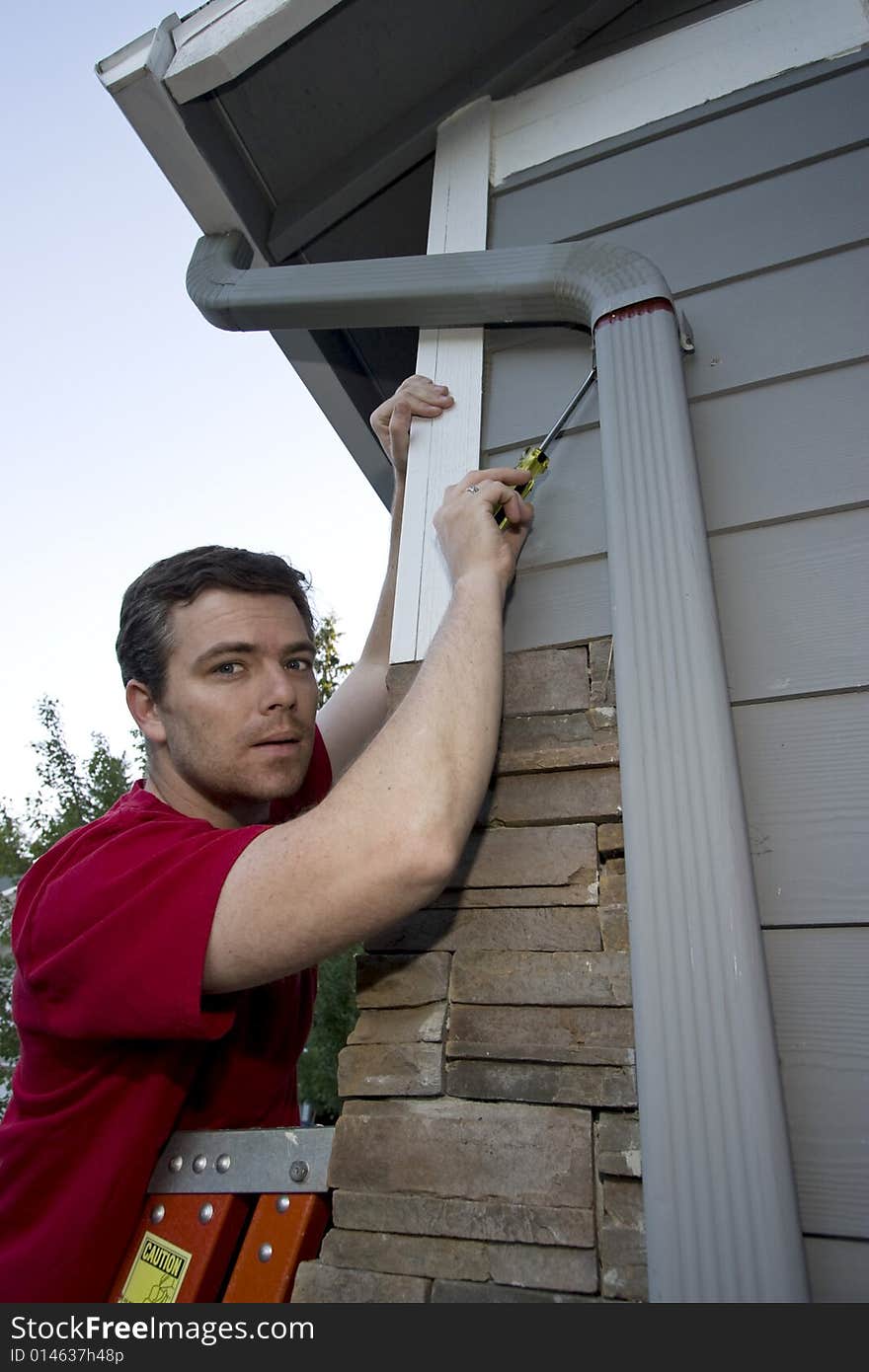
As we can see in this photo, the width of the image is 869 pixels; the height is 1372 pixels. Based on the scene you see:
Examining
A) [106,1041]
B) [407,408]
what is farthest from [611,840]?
[407,408]

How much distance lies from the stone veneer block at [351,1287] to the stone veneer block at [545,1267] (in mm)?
91

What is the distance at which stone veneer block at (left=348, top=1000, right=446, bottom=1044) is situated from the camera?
1.19m

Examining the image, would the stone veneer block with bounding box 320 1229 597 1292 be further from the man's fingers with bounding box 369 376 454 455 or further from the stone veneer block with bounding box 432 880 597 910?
the man's fingers with bounding box 369 376 454 455

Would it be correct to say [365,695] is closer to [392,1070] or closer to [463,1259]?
[392,1070]

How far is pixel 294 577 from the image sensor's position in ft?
6.20

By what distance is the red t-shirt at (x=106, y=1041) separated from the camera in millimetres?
1164

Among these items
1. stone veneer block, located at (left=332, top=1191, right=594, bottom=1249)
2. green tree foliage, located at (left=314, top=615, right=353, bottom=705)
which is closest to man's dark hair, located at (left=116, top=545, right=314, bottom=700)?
stone veneer block, located at (left=332, top=1191, right=594, bottom=1249)

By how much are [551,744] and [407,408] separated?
84 centimetres

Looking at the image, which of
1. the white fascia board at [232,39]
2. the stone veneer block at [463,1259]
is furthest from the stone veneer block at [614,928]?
the white fascia board at [232,39]

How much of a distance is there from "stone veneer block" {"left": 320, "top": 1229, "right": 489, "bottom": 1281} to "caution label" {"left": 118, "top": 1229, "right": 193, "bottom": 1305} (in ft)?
0.74

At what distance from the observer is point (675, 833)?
3.76 feet

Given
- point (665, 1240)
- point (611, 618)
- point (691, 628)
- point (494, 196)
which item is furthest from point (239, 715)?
point (494, 196)

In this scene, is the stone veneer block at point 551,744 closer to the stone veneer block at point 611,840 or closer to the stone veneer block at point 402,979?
the stone veneer block at point 611,840
